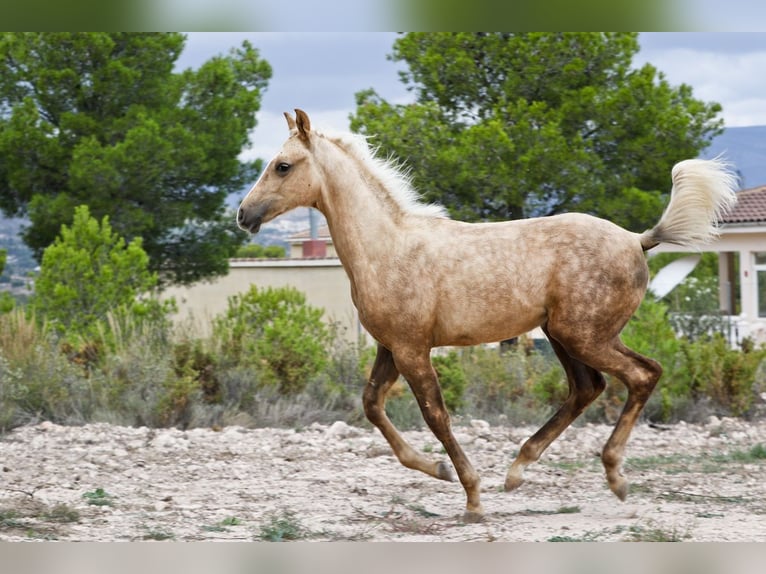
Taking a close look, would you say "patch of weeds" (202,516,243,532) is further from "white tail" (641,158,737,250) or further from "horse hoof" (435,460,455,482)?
"white tail" (641,158,737,250)

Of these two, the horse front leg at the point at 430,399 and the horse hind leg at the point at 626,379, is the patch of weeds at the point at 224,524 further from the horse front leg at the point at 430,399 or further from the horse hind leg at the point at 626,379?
the horse hind leg at the point at 626,379

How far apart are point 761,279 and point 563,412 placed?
1642 centimetres

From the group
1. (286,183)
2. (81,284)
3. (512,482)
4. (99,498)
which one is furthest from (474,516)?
(81,284)

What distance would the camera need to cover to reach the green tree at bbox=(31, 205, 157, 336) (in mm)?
14031

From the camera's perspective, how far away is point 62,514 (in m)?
6.87

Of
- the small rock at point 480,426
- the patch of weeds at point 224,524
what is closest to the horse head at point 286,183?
the patch of weeds at point 224,524

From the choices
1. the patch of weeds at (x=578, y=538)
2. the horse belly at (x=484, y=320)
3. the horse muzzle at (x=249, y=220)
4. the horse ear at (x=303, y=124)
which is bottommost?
the patch of weeds at (x=578, y=538)

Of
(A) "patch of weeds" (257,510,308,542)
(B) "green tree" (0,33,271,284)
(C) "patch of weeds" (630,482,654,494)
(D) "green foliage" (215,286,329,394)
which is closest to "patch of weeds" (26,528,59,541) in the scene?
(A) "patch of weeds" (257,510,308,542)

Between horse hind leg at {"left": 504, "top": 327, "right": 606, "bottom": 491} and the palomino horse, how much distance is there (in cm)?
1

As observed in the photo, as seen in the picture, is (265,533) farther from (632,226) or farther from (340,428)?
(632,226)

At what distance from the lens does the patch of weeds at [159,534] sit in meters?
6.28

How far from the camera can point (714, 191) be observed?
6.48m

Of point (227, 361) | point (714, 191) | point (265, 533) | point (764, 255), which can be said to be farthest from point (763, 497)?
point (764, 255)

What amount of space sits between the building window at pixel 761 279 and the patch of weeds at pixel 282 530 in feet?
54.8
